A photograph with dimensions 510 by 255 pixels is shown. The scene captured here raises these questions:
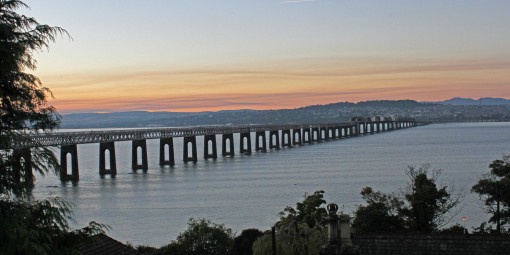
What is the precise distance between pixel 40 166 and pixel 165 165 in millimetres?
107043

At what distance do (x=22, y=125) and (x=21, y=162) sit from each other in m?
0.76

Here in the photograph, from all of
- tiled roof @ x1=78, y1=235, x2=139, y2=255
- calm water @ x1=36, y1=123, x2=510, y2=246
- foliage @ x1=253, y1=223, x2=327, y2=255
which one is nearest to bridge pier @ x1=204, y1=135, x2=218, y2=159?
calm water @ x1=36, y1=123, x2=510, y2=246

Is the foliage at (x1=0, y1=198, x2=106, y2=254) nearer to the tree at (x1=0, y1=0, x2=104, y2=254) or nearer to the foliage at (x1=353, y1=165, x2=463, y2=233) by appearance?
the tree at (x1=0, y1=0, x2=104, y2=254)

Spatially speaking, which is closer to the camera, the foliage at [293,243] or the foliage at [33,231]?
the foliage at [33,231]

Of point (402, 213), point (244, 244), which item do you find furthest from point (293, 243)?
point (402, 213)

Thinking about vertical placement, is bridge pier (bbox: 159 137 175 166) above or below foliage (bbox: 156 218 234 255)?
below

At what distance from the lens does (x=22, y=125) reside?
14461 millimetres

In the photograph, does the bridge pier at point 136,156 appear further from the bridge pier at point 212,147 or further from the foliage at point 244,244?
the foliage at point 244,244

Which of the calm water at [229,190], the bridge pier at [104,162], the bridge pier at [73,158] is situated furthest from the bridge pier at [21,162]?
the bridge pier at [104,162]

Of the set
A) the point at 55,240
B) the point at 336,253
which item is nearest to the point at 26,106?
the point at 55,240

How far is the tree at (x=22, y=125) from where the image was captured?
13.9 metres

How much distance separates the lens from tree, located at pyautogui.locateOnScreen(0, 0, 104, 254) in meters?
13.9

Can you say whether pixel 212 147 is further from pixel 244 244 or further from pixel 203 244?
pixel 244 244

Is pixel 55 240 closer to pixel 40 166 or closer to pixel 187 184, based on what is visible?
pixel 40 166
